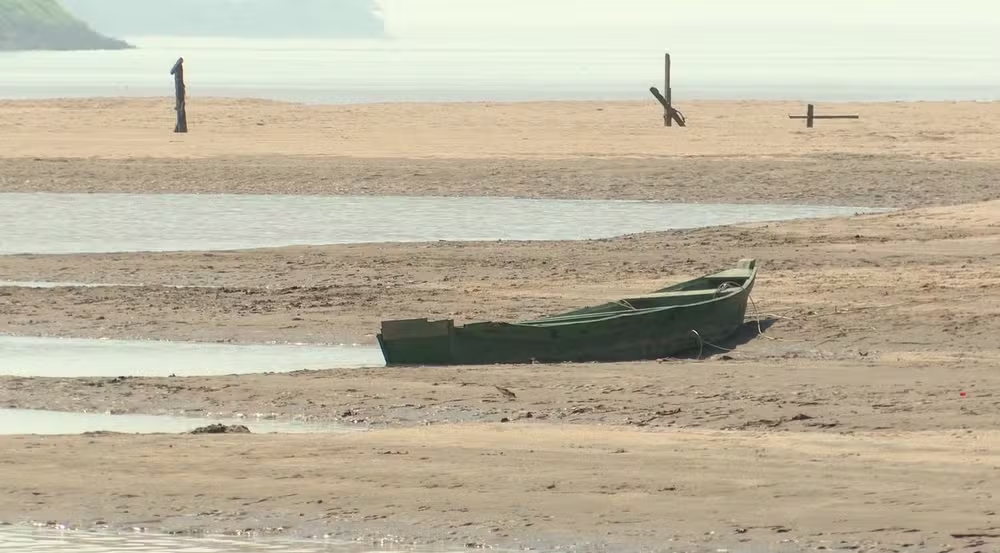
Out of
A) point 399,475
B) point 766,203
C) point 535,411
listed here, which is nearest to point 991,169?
point 766,203

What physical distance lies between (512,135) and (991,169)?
12.2m

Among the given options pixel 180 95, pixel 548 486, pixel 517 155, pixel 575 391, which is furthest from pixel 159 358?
pixel 180 95

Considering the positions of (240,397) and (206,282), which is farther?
(206,282)

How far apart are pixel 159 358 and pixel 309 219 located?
36.9 ft

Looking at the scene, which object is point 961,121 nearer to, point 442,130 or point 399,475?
point 442,130

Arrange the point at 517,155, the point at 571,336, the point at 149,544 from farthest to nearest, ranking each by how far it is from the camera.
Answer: the point at 517,155 → the point at 571,336 → the point at 149,544

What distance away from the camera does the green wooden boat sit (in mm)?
14906

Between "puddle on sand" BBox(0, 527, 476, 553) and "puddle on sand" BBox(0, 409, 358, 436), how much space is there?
2.66m

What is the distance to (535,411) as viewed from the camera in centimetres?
1309

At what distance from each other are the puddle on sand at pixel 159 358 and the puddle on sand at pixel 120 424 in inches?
68.5

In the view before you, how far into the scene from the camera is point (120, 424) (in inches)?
526

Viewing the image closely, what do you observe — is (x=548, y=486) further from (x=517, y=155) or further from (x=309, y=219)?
(x=517, y=155)

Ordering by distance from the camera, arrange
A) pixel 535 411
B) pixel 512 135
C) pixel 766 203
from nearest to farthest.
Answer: pixel 535 411
pixel 766 203
pixel 512 135

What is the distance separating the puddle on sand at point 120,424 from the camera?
513 inches
